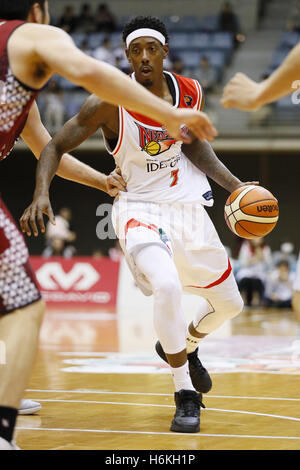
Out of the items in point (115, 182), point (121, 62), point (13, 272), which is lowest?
point (13, 272)

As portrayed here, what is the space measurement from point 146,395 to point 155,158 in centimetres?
181

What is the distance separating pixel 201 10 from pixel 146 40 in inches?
878

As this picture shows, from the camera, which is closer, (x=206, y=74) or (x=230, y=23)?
(x=206, y=74)

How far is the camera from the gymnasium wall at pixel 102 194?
23.6 meters

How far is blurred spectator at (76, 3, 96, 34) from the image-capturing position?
81.6 ft

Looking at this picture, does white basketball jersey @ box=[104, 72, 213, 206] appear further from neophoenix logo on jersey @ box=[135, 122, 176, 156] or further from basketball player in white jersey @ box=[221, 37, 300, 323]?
basketball player in white jersey @ box=[221, 37, 300, 323]

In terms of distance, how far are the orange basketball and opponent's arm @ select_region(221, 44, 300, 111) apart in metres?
1.27

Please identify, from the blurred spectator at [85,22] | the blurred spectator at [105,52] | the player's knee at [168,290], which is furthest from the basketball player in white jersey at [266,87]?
the blurred spectator at [85,22]

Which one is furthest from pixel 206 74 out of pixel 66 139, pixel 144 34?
pixel 66 139

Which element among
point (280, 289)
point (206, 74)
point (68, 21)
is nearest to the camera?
point (280, 289)

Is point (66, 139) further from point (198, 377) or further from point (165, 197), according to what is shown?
point (198, 377)

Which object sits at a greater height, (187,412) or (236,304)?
(236,304)

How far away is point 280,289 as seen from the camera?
17.0 meters

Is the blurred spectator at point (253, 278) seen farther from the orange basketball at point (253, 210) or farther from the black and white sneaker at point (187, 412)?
the black and white sneaker at point (187, 412)
